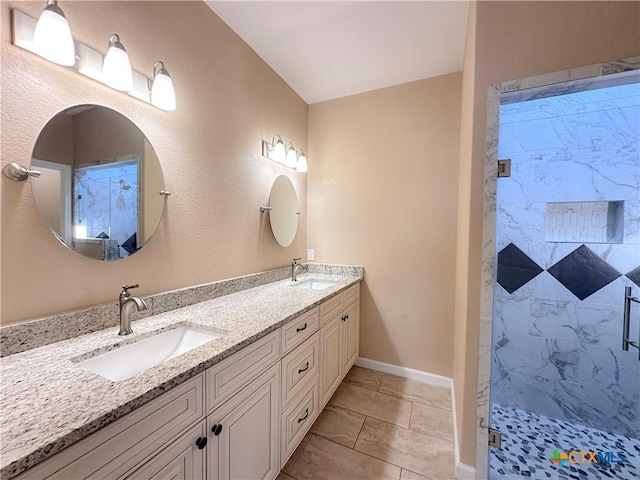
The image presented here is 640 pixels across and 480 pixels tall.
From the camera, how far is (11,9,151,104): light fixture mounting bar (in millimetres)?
878

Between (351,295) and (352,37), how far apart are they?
1.98 metres

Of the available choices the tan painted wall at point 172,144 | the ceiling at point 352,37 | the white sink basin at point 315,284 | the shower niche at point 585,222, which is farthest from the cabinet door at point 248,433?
the shower niche at point 585,222

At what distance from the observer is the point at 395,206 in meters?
2.35

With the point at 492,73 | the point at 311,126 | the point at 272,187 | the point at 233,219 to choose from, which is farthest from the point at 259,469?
the point at 311,126

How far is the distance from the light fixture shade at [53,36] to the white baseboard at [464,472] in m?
2.56

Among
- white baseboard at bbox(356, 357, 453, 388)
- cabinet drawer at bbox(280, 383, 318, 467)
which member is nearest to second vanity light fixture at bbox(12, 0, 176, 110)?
cabinet drawer at bbox(280, 383, 318, 467)

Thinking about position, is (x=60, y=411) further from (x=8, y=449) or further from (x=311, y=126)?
(x=311, y=126)

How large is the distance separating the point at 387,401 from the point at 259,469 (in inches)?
47.2

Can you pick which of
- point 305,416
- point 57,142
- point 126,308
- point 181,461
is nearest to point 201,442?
point 181,461

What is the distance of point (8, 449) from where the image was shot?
49 centimetres

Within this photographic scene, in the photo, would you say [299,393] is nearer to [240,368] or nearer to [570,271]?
[240,368]

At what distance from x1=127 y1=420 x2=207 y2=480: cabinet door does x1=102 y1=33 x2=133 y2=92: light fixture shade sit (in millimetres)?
1396

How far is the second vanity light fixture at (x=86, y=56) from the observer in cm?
88

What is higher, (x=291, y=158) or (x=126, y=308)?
(x=291, y=158)
